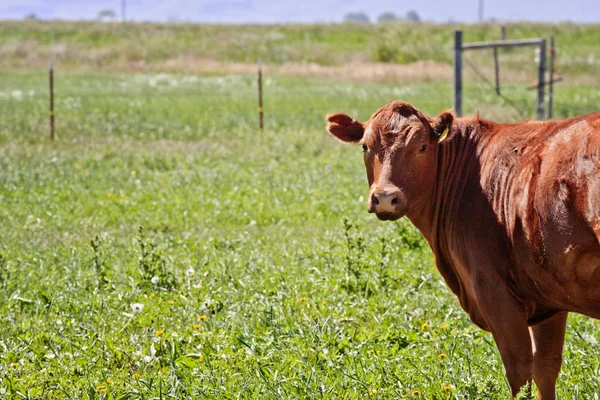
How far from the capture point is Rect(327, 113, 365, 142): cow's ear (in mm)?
5485

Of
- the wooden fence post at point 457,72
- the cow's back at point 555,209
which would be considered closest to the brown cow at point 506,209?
the cow's back at point 555,209

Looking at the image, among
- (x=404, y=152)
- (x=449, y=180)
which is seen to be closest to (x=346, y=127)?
(x=404, y=152)

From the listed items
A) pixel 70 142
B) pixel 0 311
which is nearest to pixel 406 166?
pixel 0 311

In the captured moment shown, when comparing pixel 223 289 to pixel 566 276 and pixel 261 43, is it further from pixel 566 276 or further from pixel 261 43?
pixel 261 43

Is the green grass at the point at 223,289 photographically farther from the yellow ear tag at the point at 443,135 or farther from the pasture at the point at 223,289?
the yellow ear tag at the point at 443,135

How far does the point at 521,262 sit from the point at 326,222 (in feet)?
19.3

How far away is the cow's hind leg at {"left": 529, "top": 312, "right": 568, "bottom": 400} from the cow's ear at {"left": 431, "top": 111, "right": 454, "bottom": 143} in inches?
50.5

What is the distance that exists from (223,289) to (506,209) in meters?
3.29

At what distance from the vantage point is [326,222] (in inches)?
405

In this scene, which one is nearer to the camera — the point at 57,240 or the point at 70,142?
the point at 57,240

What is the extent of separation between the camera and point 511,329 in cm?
460

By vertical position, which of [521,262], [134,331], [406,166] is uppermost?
[406,166]

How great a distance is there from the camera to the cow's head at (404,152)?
495cm

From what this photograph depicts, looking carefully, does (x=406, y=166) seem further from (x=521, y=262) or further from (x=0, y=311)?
(x=0, y=311)
